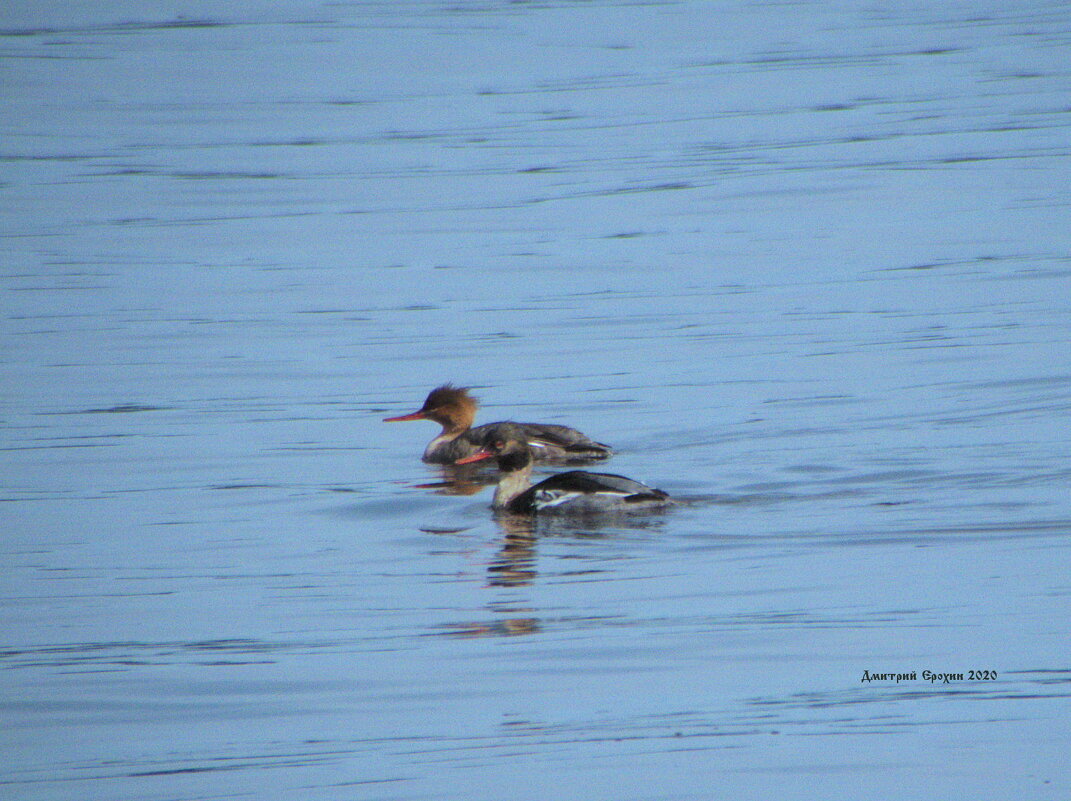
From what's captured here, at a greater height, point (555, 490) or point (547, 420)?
point (555, 490)

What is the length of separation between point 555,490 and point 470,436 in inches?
95.5

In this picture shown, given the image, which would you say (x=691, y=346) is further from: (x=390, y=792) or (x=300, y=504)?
(x=390, y=792)

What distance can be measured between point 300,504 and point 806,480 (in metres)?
3.34

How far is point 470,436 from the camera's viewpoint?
1387 cm

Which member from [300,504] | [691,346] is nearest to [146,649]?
[300,504]

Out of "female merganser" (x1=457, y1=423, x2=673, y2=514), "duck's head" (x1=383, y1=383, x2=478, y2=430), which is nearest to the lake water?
"female merganser" (x1=457, y1=423, x2=673, y2=514)

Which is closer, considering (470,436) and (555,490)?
(555,490)

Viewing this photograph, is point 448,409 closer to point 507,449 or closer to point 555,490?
point 507,449

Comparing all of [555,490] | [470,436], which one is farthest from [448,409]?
[555,490]

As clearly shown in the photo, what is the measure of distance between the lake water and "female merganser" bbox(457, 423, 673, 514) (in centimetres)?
17

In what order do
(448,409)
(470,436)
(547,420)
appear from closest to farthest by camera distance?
(470,436), (448,409), (547,420)

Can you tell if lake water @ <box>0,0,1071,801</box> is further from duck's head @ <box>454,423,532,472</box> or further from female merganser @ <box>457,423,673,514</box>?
duck's head @ <box>454,423,532,472</box>

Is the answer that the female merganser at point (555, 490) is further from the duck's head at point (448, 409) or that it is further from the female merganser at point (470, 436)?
the duck's head at point (448, 409)

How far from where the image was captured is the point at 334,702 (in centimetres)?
796
